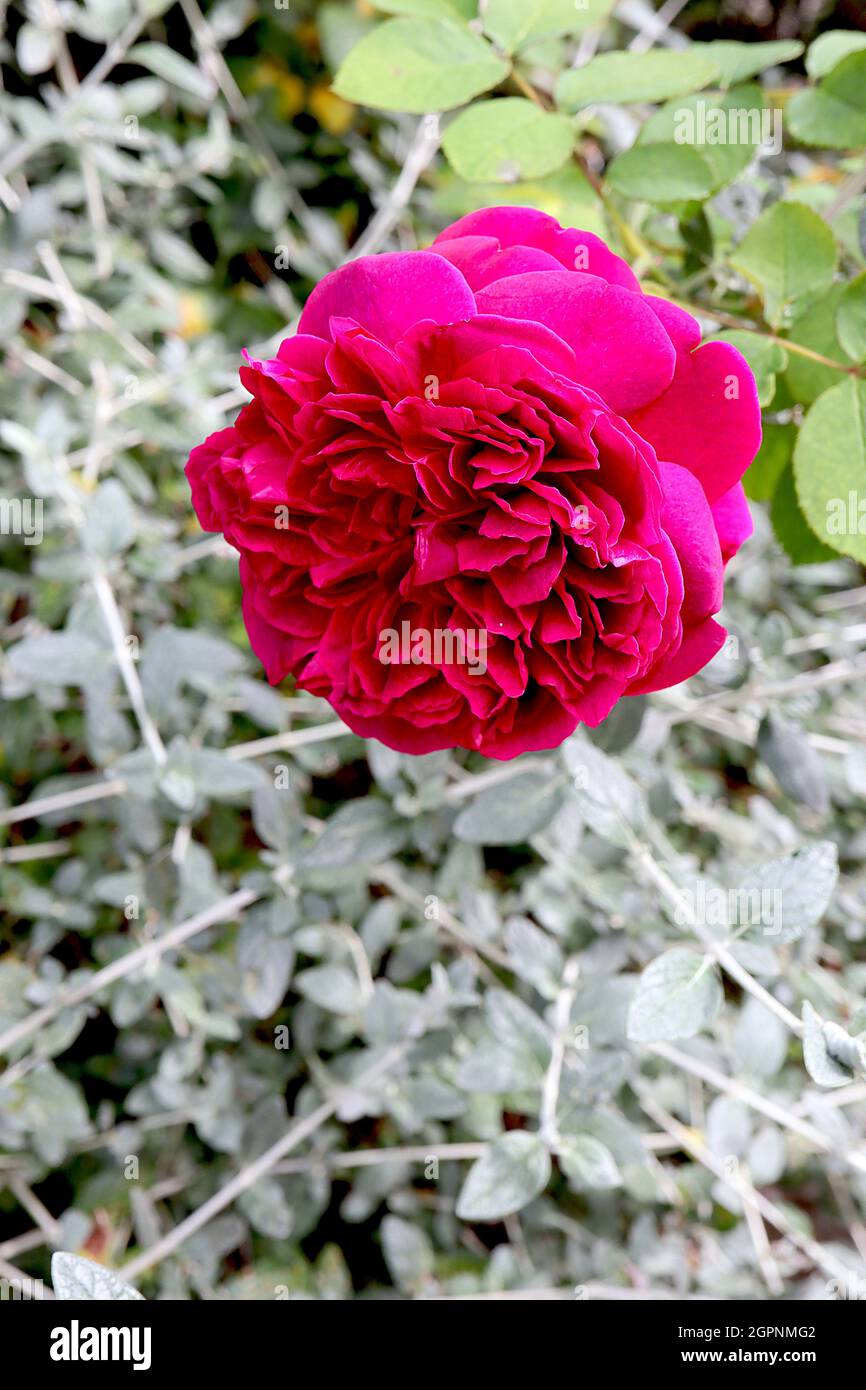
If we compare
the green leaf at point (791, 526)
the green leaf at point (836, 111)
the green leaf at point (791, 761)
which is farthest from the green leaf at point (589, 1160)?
the green leaf at point (836, 111)

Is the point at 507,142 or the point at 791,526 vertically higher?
the point at 507,142

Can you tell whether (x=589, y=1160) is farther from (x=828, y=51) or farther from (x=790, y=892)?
(x=828, y=51)

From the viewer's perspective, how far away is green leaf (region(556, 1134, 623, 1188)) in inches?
25.5

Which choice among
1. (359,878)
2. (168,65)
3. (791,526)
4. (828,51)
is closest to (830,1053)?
(791,526)

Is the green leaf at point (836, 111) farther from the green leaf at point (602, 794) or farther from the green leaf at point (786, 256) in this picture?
the green leaf at point (602, 794)

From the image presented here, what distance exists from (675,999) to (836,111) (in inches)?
20.0

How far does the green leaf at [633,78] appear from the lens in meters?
0.52

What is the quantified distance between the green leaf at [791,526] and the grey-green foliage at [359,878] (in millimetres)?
66

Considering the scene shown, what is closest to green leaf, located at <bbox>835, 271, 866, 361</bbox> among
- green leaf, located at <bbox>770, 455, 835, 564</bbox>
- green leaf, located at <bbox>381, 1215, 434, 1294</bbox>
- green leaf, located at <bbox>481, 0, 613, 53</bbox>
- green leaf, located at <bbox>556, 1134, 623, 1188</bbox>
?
green leaf, located at <bbox>770, 455, 835, 564</bbox>

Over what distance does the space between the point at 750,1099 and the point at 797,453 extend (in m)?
0.51

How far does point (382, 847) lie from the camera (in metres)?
0.73

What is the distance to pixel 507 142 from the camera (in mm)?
525

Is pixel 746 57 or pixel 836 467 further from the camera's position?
pixel 746 57
